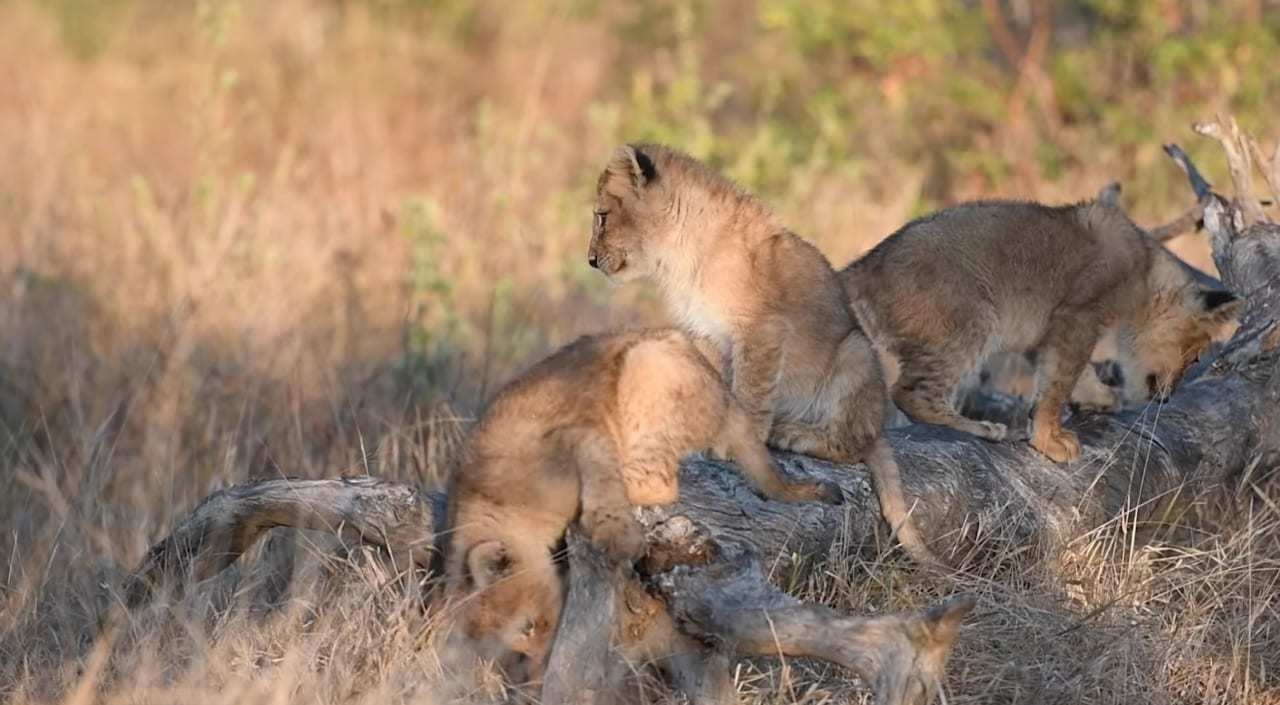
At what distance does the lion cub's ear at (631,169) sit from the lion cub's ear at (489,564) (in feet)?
6.39

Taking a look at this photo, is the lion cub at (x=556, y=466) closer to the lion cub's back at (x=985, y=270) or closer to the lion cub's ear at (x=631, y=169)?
the lion cub's ear at (x=631, y=169)

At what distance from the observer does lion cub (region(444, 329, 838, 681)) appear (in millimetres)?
4871

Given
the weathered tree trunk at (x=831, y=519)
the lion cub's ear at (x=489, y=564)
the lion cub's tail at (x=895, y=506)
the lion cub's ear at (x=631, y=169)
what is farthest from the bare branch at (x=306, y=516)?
the lion cub's ear at (x=631, y=169)

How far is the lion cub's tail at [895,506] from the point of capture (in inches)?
220

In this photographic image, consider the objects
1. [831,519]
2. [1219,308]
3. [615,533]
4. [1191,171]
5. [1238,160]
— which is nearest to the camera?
[615,533]

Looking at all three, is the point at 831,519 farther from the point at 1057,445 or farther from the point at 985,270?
the point at 985,270

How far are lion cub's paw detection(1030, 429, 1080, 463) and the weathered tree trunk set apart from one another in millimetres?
39

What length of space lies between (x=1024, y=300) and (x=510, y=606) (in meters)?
2.84

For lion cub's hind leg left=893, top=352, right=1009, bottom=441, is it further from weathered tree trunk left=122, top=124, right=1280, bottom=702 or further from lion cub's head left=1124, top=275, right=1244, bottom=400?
lion cub's head left=1124, top=275, right=1244, bottom=400

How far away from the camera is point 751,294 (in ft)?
20.5

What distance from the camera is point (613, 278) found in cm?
664

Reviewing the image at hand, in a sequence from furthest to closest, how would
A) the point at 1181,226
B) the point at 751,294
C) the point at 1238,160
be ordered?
the point at 1181,226 < the point at 1238,160 < the point at 751,294

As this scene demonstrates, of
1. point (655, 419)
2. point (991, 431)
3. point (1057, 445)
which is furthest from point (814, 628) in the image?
point (991, 431)

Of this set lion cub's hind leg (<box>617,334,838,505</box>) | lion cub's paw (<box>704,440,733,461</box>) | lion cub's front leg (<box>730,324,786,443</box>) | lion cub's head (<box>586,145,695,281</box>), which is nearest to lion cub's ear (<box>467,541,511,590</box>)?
lion cub's hind leg (<box>617,334,838,505</box>)
